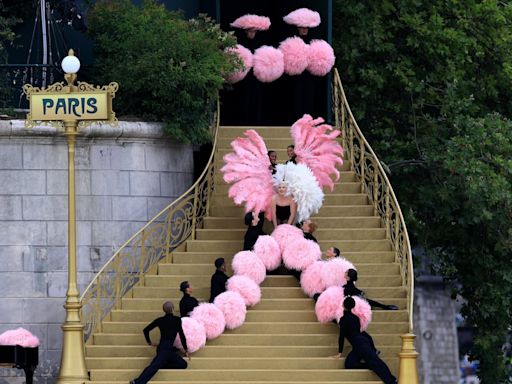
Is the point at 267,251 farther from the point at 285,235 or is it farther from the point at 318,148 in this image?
the point at 318,148

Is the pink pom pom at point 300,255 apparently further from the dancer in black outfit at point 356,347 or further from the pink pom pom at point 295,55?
the pink pom pom at point 295,55

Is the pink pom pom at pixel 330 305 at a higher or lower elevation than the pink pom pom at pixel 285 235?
lower

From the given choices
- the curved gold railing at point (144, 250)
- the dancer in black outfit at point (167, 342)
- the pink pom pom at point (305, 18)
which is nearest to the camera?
the dancer in black outfit at point (167, 342)

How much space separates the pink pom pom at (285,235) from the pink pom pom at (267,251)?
0.09 metres

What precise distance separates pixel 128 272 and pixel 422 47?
28.7ft

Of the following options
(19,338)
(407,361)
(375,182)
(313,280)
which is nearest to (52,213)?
(19,338)

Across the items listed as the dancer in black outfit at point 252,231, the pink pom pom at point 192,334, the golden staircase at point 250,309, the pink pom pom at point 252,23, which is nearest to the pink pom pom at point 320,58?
the pink pom pom at point 252,23

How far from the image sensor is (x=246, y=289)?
34844 mm

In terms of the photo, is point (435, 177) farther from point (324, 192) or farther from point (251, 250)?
point (251, 250)

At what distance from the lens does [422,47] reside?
42250mm

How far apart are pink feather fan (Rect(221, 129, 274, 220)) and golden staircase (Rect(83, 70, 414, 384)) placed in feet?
2.59

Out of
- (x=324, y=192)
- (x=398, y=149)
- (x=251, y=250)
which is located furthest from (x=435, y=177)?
(x=251, y=250)

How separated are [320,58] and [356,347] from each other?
791 cm

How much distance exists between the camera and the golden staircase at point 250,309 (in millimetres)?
33750
